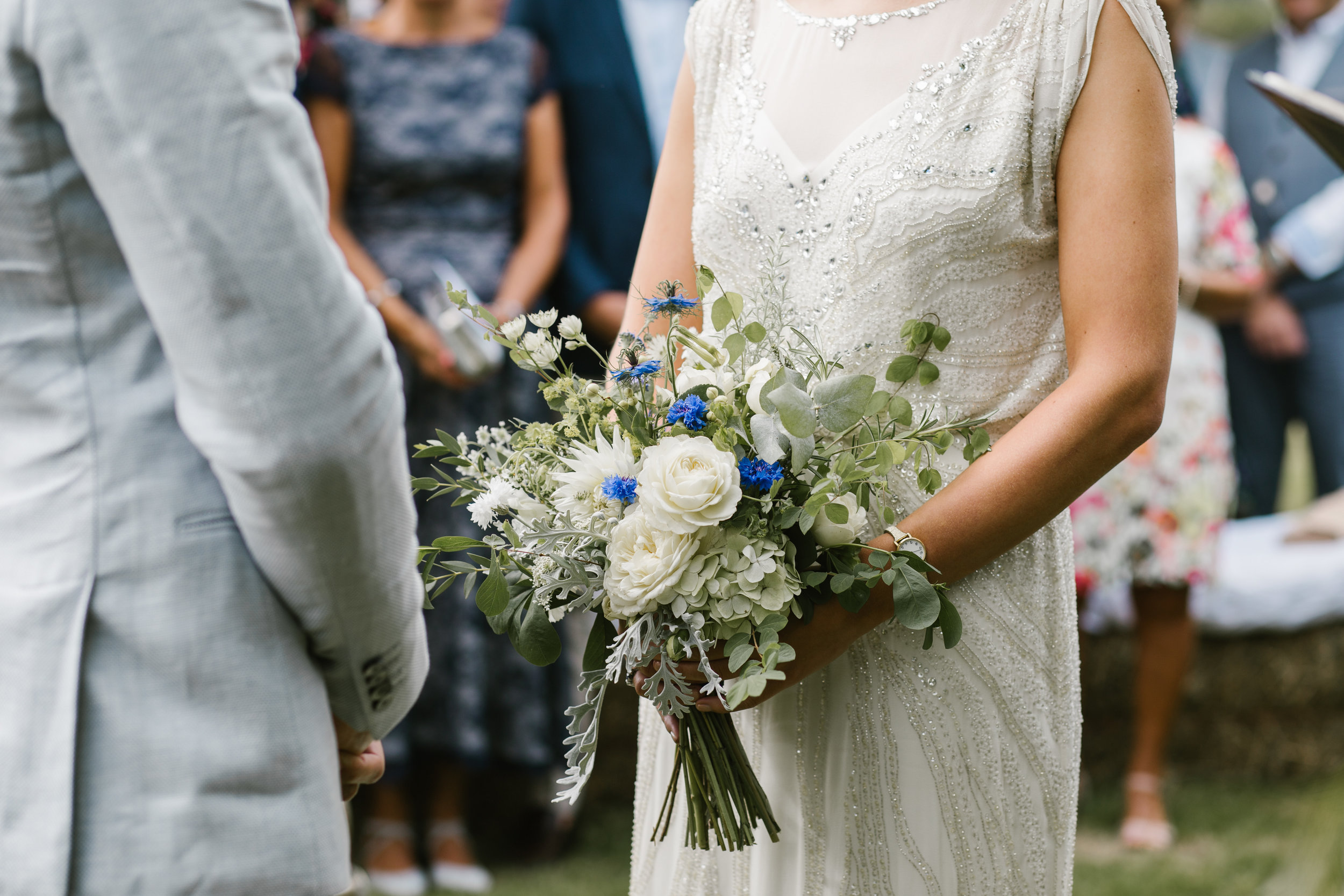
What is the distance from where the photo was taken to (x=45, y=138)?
0.96 meters

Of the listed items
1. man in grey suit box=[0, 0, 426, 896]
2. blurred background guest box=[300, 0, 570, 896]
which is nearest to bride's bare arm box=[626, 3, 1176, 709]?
man in grey suit box=[0, 0, 426, 896]

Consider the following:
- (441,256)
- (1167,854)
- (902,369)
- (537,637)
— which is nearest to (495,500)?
(537,637)

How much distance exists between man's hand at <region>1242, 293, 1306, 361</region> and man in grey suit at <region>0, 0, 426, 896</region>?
4.61 metres

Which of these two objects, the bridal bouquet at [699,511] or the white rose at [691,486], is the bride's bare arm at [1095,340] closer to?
the bridal bouquet at [699,511]

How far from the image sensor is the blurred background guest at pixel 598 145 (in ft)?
12.8

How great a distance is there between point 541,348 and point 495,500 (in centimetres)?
19

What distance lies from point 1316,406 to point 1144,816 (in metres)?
2.10

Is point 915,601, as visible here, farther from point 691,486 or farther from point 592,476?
point 592,476

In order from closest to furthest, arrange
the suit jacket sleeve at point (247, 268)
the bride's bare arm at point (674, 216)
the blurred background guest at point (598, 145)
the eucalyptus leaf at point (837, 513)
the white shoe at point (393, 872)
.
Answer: the suit jacket sleeve at point (247, 268) < the eucalyptus leaf at point (837, 513) < the bride's bare arm at point (674, 216) < the white shoe at point (393, 872) < the blurred background guest at point (598, 145)

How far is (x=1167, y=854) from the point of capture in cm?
374

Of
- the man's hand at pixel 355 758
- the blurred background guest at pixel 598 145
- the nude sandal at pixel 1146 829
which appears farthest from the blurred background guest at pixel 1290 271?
the man's hand at pixel 355 758

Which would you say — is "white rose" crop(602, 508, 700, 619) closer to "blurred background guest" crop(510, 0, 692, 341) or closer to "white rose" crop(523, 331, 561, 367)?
"white rose" crop(523, 331, 561, 367)

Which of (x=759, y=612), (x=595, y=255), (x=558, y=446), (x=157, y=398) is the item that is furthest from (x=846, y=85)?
(x=595, y=255)

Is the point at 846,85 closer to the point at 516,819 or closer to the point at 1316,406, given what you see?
the point at 516,819
